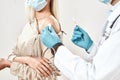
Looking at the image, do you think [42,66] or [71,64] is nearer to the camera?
[71,64]

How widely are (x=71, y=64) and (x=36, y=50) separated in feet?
1.25

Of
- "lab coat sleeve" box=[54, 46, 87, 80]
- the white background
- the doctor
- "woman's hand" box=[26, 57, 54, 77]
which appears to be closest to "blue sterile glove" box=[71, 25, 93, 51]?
the doctor

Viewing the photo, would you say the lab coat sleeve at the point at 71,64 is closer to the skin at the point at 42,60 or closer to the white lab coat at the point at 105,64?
the white lab coat at the point at 105,64

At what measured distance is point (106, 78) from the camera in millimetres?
1032

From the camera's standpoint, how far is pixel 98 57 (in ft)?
3.44

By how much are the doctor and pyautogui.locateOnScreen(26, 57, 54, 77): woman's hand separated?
201mm

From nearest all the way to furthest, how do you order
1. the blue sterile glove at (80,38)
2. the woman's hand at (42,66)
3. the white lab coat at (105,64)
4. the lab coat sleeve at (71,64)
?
the white lab coat at (105,64)
the lab coat sleeve at (71,64)
the blue sterile glove at (80,38)
the woman's hand at (42,66)

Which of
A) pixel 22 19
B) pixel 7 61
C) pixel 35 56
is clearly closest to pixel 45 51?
pixel 35 56

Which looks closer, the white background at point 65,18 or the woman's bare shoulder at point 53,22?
the woman's bare shoulder at point 53,22

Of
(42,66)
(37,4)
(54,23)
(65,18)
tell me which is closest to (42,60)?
(42,66)

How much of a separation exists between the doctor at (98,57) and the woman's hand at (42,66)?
7.9 inches

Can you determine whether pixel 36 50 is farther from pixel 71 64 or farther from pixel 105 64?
pixel 105 64

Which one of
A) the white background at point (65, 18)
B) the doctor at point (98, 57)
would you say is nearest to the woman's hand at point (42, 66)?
the doctor at point (98, 57)

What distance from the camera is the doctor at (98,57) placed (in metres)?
1.00
